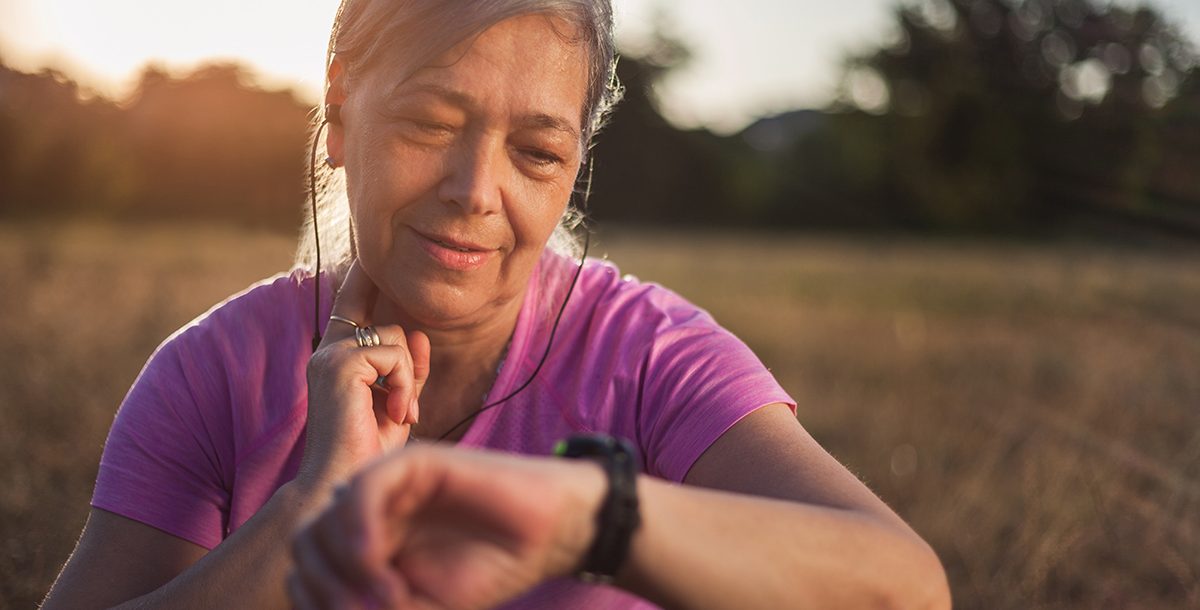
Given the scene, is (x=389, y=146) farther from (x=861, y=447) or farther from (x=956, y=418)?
(x=956, y=418)

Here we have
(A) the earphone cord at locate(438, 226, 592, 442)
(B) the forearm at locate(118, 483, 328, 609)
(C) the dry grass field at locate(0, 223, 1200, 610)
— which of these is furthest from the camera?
(C) the dry grass field at locate(0, 223, 1200, 610)

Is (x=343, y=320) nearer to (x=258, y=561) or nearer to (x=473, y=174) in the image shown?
(x=473, y=174)

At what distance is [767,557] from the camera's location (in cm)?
116

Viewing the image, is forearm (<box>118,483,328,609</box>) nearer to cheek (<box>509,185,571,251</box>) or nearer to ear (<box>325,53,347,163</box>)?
cheek (<box>509,185,571,251</box>)

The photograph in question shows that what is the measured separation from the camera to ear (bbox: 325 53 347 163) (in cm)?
192

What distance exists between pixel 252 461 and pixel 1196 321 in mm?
6220

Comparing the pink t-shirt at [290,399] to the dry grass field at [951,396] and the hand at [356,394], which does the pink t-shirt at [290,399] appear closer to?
the hand at [356,394]

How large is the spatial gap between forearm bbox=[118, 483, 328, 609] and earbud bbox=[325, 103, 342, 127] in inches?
32.2

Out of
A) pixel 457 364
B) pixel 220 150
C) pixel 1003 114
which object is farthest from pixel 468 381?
pixel 220 150

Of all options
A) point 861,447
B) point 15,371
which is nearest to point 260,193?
point 15,371

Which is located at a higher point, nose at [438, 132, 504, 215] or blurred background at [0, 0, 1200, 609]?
nose at [438, 132, 504, 215]

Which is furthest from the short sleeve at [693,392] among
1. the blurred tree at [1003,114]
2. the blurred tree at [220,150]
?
the blurred tree at [220,150]

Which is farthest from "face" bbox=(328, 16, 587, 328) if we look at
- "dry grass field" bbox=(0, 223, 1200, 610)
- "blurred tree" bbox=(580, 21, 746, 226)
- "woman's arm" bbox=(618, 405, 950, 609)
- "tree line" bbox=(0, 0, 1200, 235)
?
"blurred tree" bbox=(580, 21, 746, 226)

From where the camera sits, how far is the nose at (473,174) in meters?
1.68
